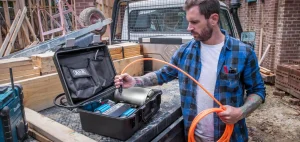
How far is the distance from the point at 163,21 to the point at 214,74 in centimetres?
188

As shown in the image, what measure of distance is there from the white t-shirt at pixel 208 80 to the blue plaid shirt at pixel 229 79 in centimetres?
3

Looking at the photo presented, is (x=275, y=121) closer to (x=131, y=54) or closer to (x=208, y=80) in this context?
(x=131, y=54)

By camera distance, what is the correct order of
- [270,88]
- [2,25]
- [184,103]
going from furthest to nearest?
1. [2,25]
2. [270,88]
3. [184,103]

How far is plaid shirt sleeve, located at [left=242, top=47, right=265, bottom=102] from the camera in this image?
5.03 feet

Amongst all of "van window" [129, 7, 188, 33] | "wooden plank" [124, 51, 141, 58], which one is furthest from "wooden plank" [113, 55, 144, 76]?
"van window" [129, 7, 188, 33]

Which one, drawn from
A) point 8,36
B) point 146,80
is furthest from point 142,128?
point 8,36

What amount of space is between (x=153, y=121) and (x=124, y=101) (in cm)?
31

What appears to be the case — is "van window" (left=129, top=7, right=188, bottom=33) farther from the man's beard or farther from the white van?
the man's beard

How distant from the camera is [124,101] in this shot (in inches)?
68.5

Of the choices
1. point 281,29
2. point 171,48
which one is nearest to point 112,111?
point 171,48

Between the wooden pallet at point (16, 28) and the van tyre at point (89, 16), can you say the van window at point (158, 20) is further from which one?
the wooden pallet at point (16, 28)

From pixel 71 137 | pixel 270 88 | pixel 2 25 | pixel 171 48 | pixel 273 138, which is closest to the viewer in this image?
pixel 71 137

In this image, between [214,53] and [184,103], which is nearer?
[214,53]

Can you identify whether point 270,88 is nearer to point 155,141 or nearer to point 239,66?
point 239,66
